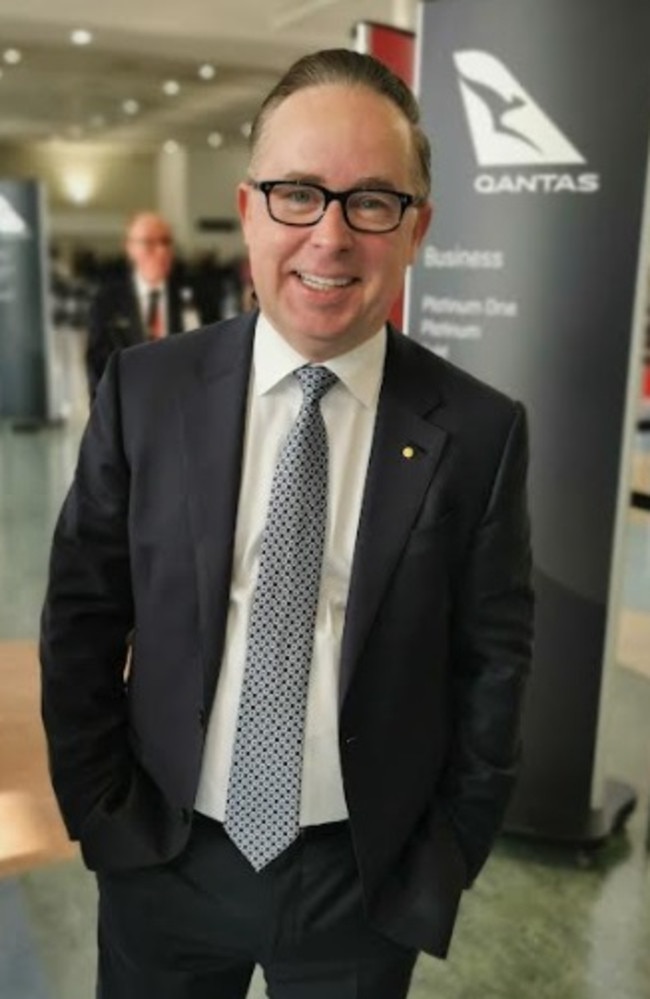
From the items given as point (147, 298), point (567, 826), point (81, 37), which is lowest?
point (567, 826)

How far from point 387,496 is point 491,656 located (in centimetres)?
27

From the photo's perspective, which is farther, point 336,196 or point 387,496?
point 387,496

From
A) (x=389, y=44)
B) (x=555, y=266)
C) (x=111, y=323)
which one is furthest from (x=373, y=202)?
(x=111, y=323)

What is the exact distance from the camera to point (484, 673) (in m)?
1.29

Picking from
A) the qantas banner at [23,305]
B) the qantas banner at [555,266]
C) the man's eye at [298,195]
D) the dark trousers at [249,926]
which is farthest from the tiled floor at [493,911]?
the qantas banner at [23,305]

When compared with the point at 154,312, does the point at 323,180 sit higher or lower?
higher

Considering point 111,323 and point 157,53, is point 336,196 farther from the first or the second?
point 157,53

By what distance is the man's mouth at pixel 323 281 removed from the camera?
107 cm

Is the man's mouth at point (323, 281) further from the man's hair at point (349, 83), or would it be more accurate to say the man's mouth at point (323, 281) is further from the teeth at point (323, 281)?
the man's hair at point (349, 83)

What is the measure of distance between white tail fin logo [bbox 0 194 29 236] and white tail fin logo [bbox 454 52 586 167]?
24.4ft

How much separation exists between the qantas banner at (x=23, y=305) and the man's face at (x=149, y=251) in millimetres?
5118

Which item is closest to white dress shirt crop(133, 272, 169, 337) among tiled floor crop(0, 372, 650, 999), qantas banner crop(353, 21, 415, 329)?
qantas banner crop(353, 21, 415, 329)

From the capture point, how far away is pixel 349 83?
106 cm

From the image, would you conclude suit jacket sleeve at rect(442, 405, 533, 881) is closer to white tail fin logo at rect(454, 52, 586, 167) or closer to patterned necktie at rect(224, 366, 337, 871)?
patterned necktie at rect(224, 366, 337, 871)
